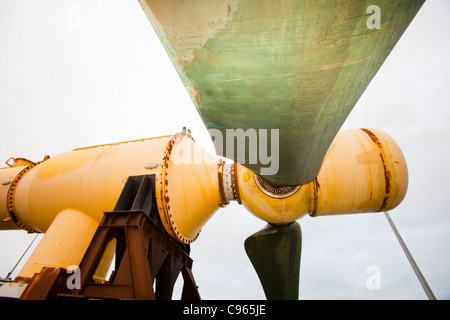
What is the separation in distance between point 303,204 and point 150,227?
3.31 meters

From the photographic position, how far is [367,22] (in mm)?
1319

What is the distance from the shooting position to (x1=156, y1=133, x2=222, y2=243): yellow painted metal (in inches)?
189

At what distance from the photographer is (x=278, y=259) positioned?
221 inches

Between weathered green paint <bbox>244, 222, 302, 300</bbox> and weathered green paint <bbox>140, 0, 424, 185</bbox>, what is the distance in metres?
4.45

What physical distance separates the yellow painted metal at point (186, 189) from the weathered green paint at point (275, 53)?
3.30 metres

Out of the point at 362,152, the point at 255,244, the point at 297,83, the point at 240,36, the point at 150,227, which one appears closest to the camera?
the point at 240,36

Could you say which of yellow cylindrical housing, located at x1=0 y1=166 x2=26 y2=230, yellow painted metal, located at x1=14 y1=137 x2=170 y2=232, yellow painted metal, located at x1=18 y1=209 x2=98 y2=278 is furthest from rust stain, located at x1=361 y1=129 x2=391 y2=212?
yellow cylindrical housing, located at x1=0 y1=166 x2=26 y2=230

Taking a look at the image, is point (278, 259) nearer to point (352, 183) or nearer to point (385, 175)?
point (352, 183)

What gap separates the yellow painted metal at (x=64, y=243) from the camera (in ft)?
15.1

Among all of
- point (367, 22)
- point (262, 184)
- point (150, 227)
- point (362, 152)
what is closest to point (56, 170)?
point (150, 227)

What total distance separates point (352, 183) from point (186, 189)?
12.2 feet

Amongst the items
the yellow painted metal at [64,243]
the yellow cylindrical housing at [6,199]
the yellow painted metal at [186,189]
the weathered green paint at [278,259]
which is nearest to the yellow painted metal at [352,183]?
the weathered green paint at [278,259]

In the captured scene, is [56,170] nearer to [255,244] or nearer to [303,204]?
[255,244]

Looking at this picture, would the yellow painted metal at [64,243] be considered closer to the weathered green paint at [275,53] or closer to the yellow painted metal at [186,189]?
the yellow painted metal at [186,189]
